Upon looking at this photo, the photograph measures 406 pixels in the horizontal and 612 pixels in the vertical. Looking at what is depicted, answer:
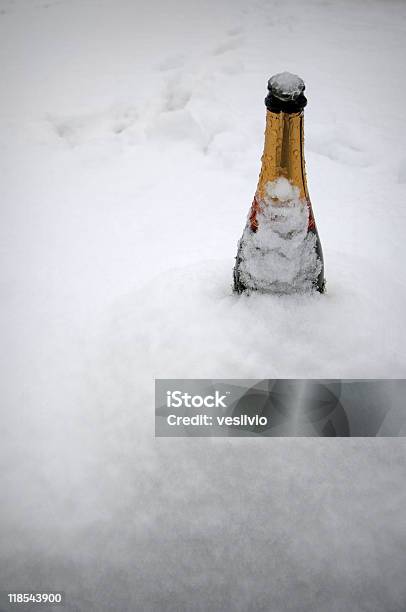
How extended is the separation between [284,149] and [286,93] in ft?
0.25

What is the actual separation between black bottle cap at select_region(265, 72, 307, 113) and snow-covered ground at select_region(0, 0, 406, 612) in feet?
0.89

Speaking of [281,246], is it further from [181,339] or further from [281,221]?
[181,339]

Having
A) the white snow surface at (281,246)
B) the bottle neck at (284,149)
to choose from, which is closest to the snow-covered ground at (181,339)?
the white snow surface at (281,246)

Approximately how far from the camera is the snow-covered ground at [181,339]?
57 cm

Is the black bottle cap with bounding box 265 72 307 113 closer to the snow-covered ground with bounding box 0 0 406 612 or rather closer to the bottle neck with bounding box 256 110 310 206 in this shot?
the bottle neck with bounding box 256 110 310 206

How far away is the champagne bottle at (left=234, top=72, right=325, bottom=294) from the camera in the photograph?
0.62 m

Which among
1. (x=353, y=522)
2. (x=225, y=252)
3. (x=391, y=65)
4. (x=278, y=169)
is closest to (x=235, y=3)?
(x=391, y=65)

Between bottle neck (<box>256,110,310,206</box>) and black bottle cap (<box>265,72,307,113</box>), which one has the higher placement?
black bottle cap (<box>265,72,307,113</box>)

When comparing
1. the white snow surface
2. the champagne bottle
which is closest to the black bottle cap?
the champagne bottle

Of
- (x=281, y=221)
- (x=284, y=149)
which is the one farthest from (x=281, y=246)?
(x=284, y=149)

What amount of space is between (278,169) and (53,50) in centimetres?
167

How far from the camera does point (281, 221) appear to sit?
68cm

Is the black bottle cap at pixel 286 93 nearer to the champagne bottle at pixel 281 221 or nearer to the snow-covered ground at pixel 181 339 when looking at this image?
the champagne bottle at pixel 281 221

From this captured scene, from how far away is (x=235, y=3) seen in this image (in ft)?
6.85
